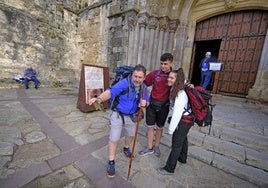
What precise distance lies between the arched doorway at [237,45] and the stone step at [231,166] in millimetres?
3485

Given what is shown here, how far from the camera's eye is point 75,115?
3625 mm

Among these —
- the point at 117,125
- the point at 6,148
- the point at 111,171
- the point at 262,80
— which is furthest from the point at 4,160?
the point at 262,80

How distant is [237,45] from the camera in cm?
461

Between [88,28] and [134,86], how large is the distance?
737 centimetres

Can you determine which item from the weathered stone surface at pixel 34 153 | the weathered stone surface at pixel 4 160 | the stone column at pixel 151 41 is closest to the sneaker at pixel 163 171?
the weathered stone surface at pixel 34 153

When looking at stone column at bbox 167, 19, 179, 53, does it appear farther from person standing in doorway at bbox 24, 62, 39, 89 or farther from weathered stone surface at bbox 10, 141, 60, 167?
person standing in doorway at bbox 24, 62, 39, 89

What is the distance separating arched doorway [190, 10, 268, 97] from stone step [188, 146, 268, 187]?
349 centimetres

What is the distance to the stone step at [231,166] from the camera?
179 centimetres

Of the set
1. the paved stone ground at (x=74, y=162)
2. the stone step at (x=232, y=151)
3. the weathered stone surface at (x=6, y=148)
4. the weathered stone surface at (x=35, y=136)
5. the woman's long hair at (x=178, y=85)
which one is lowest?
the paved stone ground at (x=74, y=162)

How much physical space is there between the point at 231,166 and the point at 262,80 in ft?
11.4

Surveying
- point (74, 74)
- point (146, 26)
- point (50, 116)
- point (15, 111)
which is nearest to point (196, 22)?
point (146, 26)

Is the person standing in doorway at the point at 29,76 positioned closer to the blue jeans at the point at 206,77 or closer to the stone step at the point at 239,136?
the stone step at the point at 239,136

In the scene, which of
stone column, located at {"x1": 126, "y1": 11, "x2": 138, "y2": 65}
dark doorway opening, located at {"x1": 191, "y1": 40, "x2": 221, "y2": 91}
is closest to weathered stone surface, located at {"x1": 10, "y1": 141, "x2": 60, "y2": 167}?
stone column, located at {"x1": 126, "y1": 11, "x2": 138, "y2": 65}

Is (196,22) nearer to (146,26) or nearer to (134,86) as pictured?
(146,26)
